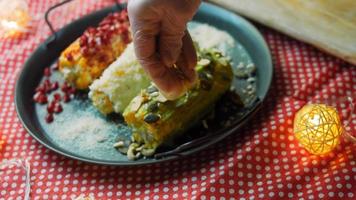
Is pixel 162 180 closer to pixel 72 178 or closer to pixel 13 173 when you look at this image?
pixel 72 178

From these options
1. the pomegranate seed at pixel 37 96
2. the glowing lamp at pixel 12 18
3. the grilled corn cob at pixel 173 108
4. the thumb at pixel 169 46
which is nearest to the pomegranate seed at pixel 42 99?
the pomegranate seed at pixel 37 96

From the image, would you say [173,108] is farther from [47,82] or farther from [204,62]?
[47,82]

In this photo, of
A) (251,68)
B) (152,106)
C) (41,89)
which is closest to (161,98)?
(152,106)

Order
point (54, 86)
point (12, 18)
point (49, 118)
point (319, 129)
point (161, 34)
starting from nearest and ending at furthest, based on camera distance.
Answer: point (161, 34)
point (319, 129)
point (49, 118)
point (54, 86)
point (12, 18)

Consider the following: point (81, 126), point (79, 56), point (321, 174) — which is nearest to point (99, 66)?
point (79, 56)

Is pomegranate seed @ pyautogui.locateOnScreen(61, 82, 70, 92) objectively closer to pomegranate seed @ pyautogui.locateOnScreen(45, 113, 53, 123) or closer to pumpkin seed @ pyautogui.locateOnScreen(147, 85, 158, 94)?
pomegranate seed @ pyautogui.locateOnScreen(45, 113, 53, 123)

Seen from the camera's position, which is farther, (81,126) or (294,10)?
(294,10)

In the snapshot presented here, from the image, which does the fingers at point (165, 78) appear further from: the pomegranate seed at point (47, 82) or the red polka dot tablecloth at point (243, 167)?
the pomegranate seed at point (47, 82)

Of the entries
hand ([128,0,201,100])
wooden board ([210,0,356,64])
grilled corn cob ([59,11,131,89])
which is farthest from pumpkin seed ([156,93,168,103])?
wooden board ([210,0,356,64])
